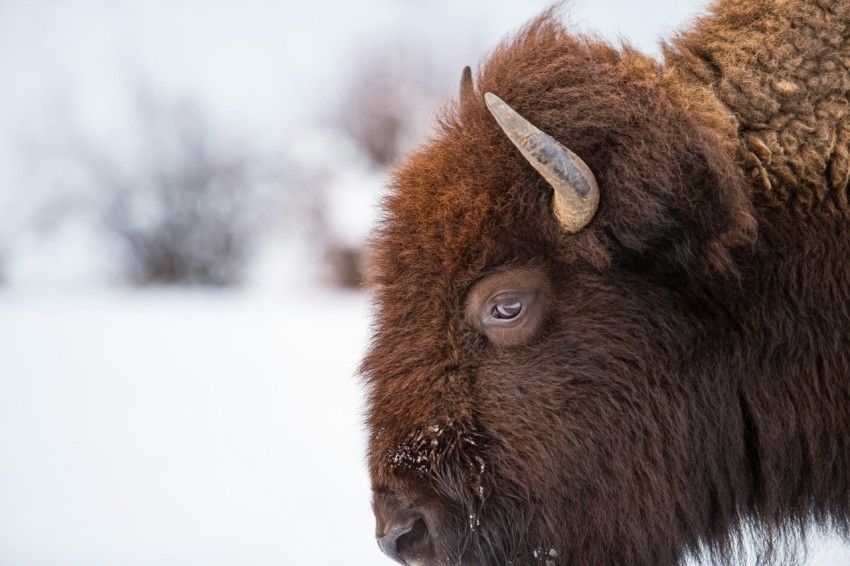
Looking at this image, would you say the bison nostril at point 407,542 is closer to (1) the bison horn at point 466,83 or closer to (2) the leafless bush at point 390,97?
(1) the bison horn at point 466,83

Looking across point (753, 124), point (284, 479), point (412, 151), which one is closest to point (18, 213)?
point (284, 479)

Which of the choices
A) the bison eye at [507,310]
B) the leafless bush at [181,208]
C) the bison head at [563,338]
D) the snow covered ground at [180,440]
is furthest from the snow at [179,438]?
the leafless bush at [181,208]

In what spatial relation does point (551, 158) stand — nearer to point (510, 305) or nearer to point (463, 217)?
point (463, 217)

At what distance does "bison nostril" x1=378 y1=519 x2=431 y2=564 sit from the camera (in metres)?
3.18

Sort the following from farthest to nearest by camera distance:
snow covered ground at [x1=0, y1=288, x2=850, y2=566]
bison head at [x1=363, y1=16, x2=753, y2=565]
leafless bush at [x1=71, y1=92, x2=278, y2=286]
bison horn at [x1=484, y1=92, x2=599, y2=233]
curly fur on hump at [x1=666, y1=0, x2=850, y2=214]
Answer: leafless bush at [x1=71, y1=92, x2=278, y2=286] < snow covered ground at [x1=0, y1=288, x2=850, y2=566] < curly fur on hump at [x1=666, y1=0, x2=850, y2=214] < bison head at [x1=363, y1=16, x2=753, y2=565] < bison horn at [x1=484, y1=92, x2=599, y2=233]

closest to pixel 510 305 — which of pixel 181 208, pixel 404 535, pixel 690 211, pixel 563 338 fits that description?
pixel 563 338

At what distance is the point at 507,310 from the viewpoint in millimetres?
3350

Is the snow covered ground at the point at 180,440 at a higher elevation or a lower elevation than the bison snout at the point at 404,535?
higher

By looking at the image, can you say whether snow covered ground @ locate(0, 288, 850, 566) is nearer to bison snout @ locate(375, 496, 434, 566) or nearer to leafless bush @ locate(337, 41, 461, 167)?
bison snout @ locate(375, 496, 434, 566)

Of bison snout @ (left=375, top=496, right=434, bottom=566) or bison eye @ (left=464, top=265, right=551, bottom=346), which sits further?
Result: bison eye @ (left=464, top=265, right=551, bottom=346)

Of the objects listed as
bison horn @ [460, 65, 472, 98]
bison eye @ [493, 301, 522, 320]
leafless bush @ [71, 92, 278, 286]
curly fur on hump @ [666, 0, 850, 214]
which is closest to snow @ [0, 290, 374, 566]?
bison eye @ [493, 301, 522, 320]

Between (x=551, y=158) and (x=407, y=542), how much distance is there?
1.38m

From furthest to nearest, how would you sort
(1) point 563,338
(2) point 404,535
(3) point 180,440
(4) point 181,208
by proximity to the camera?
Result: (4) point 181,208 < (3) point 180,440 < (1) point 563,338 < (2) point 404,535

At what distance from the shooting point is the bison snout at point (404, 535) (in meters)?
3.19
